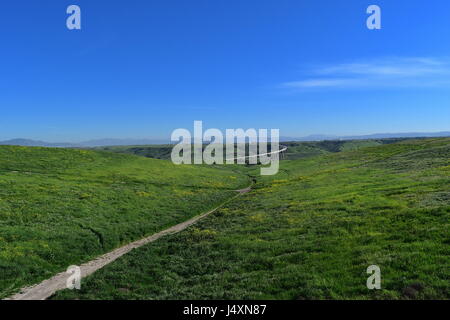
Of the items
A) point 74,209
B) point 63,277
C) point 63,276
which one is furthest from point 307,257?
point 74,209

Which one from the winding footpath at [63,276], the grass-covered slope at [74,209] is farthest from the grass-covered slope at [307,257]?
the grass-covered slope at [74,209]

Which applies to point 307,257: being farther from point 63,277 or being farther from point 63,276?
point 63,276

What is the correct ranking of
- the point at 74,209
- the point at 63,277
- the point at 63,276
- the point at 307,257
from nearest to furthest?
the point at 307,257 < the point at 63,277 < the point at 63,276 < the point at 74,209

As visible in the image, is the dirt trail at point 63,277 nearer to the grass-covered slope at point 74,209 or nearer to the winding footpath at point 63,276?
the winding footpath at point 63,276
